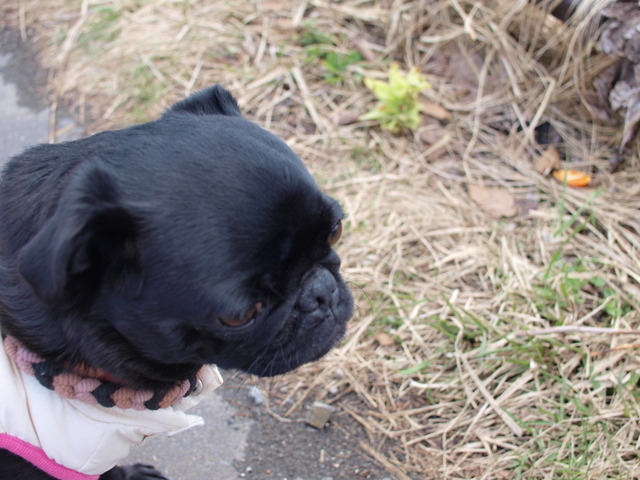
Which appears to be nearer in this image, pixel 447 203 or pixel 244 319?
pixel 244 319

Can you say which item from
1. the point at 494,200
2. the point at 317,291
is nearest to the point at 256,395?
the point at 317,291

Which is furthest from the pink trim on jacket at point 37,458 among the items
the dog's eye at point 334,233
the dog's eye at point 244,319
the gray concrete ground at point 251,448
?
the dog's eye at point 334,233

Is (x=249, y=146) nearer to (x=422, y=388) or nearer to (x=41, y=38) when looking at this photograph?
(x=422, y=388)

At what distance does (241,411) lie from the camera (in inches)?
128

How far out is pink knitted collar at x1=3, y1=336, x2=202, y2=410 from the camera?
2076 millimetres

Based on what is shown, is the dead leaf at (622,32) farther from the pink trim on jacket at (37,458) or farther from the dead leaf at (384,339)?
the pink trim on jacket at (37,458)

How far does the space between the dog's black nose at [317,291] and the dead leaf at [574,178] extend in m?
2.39

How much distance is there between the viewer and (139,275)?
196 centimetres

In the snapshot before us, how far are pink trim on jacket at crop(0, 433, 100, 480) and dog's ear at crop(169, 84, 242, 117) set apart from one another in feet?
4.14

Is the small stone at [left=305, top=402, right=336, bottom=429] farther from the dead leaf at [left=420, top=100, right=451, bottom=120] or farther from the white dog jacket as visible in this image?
the dead leaf at [left=420, top=100, right=451, bottom=120]

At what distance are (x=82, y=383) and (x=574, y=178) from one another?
10.6 ft

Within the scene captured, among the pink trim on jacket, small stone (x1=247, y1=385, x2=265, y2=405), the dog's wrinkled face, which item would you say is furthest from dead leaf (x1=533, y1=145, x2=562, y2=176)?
the pink trim on jacket

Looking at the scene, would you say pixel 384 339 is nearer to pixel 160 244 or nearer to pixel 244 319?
pixel 244 319

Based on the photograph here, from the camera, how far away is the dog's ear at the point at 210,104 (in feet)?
8.19
